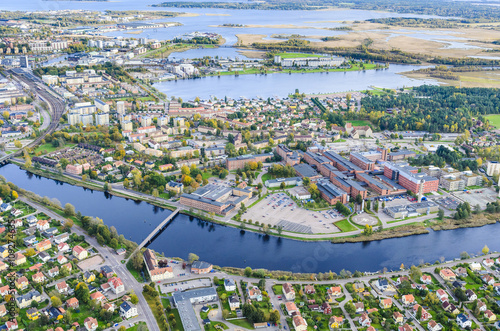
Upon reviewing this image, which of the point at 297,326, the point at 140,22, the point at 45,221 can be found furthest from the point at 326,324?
the point at 140,22

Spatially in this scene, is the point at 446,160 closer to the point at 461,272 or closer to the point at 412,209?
the point at 412,209

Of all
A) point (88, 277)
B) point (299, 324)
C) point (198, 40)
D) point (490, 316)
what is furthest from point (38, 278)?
point (198, 40)

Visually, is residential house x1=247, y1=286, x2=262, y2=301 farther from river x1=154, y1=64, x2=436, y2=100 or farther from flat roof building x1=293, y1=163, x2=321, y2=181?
river x1=154, y1=64, x2=436, y2=100

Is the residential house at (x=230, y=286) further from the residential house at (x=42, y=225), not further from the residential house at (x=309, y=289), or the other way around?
the residential house at (x=42, y=225)

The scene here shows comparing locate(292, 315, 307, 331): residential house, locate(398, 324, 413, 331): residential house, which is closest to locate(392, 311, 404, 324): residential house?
locate(398, 324, 413, 331): residential house

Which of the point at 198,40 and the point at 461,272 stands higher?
the point at 198,40
